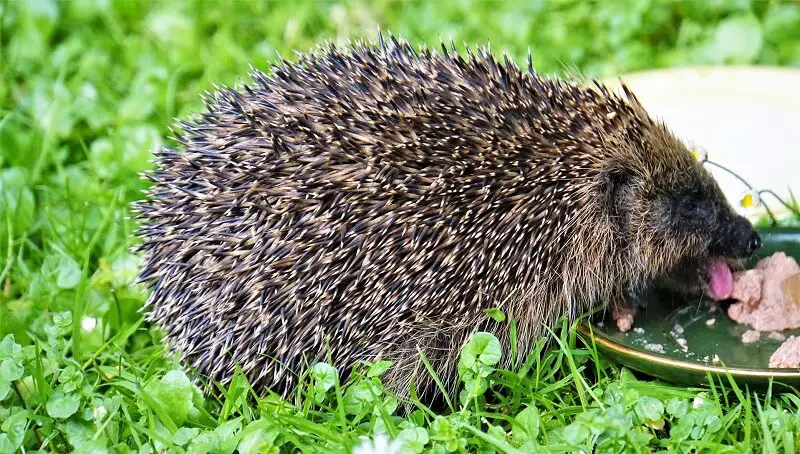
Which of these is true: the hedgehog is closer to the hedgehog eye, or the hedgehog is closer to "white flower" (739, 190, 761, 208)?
the hedgehog eye

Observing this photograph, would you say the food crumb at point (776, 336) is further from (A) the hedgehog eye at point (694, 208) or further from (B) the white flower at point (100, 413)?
(B) the white flower at point (100, 413)

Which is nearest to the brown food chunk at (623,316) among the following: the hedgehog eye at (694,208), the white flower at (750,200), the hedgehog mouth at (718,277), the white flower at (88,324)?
the hedgehog mouth at (718,277)

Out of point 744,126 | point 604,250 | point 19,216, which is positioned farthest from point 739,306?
point 19,216

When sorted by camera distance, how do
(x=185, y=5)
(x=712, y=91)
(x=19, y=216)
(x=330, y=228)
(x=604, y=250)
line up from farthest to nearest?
(x=185, y=5), (x=712, y=91), (x=19, y=216), (x=604, y=250), (x=330, y=228)

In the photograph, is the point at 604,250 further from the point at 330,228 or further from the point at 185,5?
the point at 185,5

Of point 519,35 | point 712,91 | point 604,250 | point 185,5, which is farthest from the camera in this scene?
point 185,5

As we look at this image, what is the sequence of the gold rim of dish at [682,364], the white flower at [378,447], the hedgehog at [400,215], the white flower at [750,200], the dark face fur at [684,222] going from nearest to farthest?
the white flower at [378,447] < the gold rim of dish at [682,364] < the hedgehog at [400,215] < the dark face fur at [684,222] < the white flower at [750,200]
